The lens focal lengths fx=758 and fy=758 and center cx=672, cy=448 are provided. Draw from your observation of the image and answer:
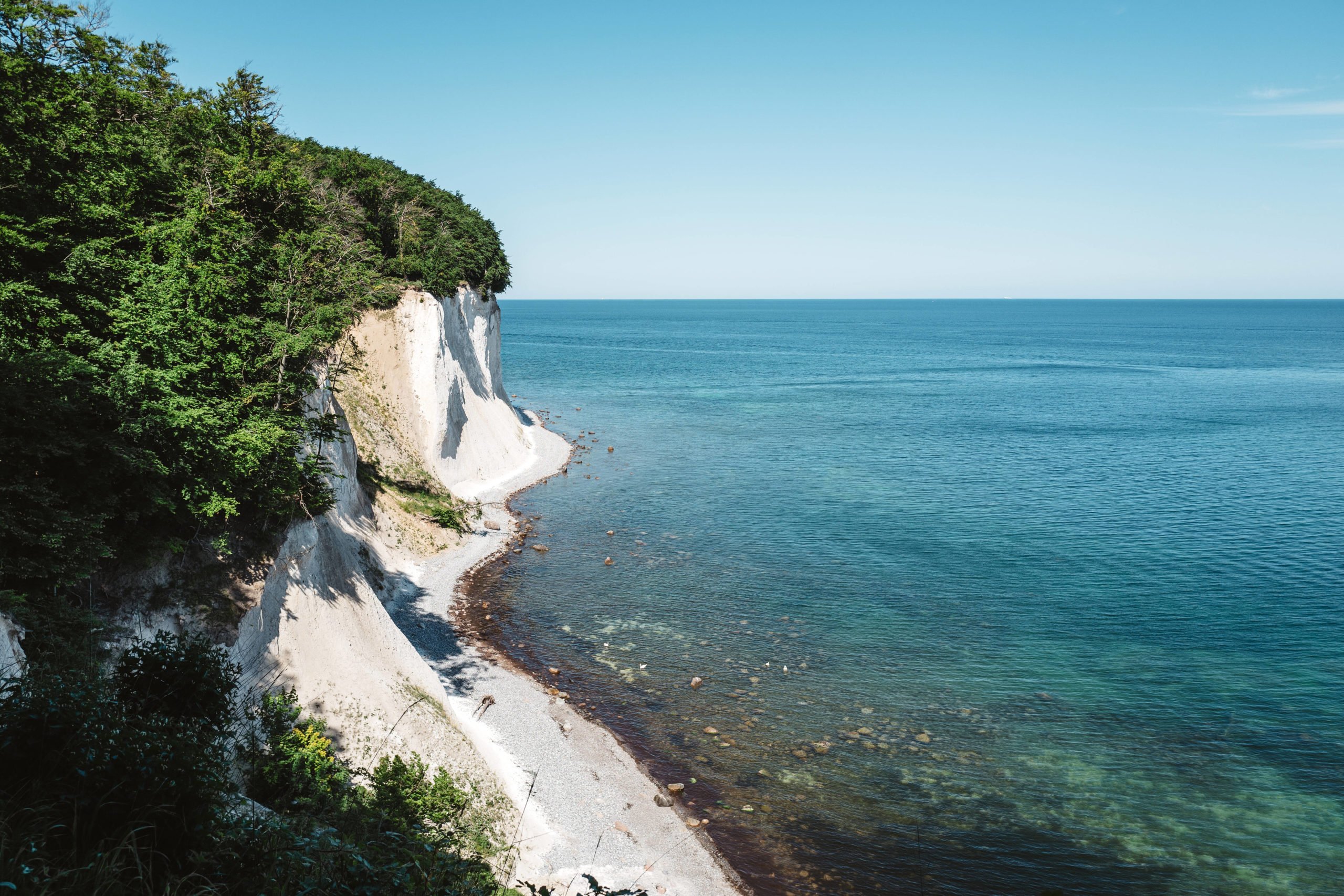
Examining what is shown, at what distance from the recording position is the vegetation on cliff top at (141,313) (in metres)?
14.9

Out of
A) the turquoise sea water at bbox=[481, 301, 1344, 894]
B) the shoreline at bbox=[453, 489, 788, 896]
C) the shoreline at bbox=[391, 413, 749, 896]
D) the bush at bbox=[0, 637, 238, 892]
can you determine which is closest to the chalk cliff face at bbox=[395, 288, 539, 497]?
the turquoise sea water at bbox=[481, 301, 1344, 894]

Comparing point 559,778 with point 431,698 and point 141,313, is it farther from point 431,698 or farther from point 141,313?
point 141,313

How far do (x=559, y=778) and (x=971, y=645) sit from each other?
1859 centimetres

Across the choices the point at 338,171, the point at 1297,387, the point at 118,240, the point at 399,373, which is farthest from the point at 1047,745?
the point at 1297,387

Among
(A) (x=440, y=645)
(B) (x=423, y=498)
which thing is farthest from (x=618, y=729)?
(B) (x=423, y=498)

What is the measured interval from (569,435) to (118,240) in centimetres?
5284

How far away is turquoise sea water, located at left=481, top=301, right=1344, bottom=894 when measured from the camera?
70.5ft

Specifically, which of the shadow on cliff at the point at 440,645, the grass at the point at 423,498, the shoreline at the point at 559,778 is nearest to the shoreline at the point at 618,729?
the shoreline at the point at 559,778

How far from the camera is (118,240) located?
1945cm

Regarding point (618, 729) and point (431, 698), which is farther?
point (618, 729)

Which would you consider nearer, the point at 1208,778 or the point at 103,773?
the point at 103,773

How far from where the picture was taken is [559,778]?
22750 millimetres

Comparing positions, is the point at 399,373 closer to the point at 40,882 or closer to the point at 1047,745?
the point at 1047,745

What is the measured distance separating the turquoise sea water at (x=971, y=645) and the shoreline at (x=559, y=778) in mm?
1053
